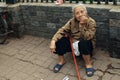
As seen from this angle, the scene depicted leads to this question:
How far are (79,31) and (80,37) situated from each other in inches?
5.0

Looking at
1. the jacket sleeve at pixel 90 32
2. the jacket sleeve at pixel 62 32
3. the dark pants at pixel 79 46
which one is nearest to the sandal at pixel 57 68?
the dark pants at pixel 79 46

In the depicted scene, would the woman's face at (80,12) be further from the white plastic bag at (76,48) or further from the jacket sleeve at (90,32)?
the white plastic bag at (76,48)

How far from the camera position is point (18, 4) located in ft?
21.2

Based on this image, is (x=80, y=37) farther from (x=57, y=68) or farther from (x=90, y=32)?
(x=57, y=68)

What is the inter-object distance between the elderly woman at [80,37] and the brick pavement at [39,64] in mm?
179

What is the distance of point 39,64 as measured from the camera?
523 cm

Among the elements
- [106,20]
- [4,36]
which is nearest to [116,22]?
[106,20]

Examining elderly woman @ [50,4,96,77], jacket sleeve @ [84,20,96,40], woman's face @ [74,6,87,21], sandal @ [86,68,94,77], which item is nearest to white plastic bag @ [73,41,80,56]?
elderly woman @ [50,4,96,77]

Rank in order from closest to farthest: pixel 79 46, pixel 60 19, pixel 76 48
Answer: pixel 79 46
pixel 76 48
pixel 60 19

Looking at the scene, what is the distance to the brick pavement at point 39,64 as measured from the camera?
4652 mm

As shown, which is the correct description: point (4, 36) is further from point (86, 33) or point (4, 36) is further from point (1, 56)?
point (86, 33)

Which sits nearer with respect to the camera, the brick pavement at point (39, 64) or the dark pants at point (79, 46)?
the dark pants at point (79, 46)

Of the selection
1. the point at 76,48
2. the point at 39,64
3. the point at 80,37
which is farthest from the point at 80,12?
the point at 39,64

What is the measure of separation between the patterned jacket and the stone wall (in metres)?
0.41
